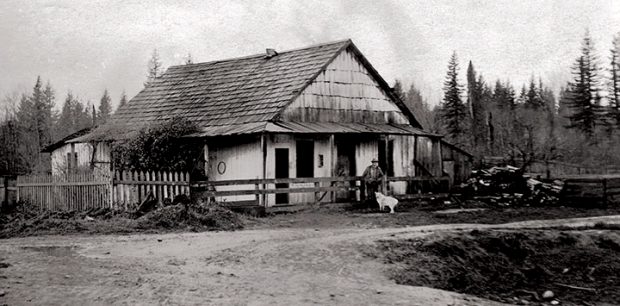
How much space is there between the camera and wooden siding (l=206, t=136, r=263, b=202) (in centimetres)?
2236

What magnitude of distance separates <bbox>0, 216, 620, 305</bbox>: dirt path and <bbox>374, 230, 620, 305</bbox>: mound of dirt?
757mm

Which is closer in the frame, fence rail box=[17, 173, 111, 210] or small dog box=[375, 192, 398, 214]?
fence rail box=[17, 173, 111, 210]

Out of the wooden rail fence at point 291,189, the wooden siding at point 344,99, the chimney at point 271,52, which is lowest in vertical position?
the wooden rail fence at point 291,189

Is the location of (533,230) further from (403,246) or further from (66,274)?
(66,274)

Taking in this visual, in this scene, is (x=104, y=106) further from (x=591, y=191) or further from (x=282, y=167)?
(x=591, y=191)

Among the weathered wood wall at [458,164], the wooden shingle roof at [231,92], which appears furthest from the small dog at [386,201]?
the weathered wood wall at [458,164]

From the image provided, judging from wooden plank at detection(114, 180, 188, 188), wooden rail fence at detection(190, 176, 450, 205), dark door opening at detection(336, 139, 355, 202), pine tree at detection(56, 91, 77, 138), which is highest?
pine tree at detection(56, 91, 77, 138)

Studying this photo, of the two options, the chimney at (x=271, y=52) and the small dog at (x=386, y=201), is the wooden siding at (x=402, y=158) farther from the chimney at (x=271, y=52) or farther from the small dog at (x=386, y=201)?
the chimney at (x=271, y=52)

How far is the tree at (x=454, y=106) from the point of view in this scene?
60344 millimetres

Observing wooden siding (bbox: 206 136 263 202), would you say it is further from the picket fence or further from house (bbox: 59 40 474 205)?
the picket fence

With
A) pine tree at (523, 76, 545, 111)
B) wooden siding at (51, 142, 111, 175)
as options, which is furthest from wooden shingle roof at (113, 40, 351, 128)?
pine tree at (523, 76, 545, 111)

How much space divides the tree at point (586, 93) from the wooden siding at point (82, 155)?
45.6 m

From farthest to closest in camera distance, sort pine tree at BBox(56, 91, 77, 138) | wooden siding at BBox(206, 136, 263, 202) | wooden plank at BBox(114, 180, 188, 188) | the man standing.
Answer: pine tree at BBox(56, 91, 77, 138)
wooden siding at BBox(206, 136, 263, 202)
the man standing
wooden plank at BBox(114, 180, 188, 188)

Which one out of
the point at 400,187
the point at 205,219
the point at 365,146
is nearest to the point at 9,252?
the point at 205,219
